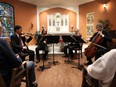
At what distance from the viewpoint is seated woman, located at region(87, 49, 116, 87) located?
1494 millimetres

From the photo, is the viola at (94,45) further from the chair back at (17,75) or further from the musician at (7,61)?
the musician at (7,61)

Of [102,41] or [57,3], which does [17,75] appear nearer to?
[102,41]

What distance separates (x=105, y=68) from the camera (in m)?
1.51

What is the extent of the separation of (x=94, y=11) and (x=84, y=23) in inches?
41.8

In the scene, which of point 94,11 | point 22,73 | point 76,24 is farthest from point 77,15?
point 22,73

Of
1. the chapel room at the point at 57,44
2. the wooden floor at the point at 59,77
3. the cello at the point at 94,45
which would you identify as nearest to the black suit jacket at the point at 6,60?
the chapel room at the point at 57,44

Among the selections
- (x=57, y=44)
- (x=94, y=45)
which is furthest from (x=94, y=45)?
(x=57, y=44)

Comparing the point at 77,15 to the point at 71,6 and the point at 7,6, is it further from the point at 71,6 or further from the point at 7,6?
the point at 7,6

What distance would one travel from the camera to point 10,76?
1.97m

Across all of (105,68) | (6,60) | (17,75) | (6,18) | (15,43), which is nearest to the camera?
(105,68)

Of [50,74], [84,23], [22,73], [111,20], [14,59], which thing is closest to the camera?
[14,59]

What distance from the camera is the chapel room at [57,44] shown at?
73.5 inches

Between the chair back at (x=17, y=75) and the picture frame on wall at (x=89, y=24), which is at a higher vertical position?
the picture frame on wall at (x=89, y=24)

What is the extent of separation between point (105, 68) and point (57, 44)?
7338 millimetres
